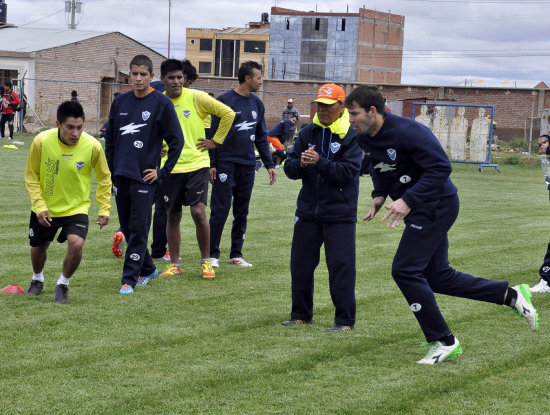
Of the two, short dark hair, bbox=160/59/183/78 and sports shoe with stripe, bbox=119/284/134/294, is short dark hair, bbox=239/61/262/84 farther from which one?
sports shoe with stripe, bbox=119/284/134/294

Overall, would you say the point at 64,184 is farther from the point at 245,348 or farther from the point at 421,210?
the point at 421,210

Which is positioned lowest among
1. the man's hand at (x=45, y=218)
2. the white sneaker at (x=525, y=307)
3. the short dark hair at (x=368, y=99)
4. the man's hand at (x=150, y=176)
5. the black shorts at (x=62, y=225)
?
the white sneaker at (x=525, y=307)

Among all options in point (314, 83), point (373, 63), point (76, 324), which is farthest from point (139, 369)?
point (373, 63)

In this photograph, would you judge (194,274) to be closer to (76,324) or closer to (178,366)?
(76,324)

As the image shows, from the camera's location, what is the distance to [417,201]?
541 cm

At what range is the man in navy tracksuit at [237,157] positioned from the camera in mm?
9266

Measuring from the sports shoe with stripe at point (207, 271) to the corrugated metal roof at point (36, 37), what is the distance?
3994 centimetres

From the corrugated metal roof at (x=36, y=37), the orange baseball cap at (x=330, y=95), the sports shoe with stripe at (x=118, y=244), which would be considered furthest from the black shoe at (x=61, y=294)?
the corrugated metal roof at (x=36, y=37)

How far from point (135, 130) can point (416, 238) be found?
322cm

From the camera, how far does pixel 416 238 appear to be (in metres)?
5.56

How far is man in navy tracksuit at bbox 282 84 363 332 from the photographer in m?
6.40

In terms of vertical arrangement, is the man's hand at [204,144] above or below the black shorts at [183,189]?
above

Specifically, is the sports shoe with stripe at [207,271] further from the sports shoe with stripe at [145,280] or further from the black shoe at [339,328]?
the black shoe at [339,328]

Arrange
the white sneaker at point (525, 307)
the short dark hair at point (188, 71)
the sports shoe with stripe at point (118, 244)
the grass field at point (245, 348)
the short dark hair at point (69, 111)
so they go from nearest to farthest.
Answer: the grass field at point (245, 348) → the white sneaker at point (525, 307) → the short dark hair at point (69, 111) → the short dark hair at point (188, 71) → the sports shoe with stripe at point (118, 244)
